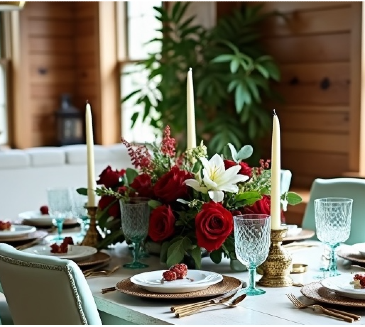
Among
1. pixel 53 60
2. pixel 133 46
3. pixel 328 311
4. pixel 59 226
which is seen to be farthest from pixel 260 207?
pixel 53 60

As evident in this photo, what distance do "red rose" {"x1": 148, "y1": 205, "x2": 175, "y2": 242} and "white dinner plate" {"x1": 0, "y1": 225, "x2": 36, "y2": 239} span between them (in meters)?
0.68

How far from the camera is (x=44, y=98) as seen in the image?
7.28 meters

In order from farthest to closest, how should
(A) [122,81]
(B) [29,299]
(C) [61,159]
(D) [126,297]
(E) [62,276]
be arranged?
(A) [122,81], (C) [61,159], (D) [126,297], (B) [29,299], (E) [62,276]

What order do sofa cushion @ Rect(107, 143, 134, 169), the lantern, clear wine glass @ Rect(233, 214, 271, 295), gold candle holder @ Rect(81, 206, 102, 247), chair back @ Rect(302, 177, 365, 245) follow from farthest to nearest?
the lantern
sofa cushion @ Rect(107, 143, 134, 169)
chair back @ Rect(302, 177, 365, 245)
gold candle holder @ Rect(81, 206, 102, 247)
clear wine glass @ Rect(233, 214, 271, 295)

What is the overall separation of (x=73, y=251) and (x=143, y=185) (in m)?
0.29

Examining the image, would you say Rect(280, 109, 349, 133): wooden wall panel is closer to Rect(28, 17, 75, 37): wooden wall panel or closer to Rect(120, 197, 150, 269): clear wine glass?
Rect(120, 197, 150, 269): clear wine glass

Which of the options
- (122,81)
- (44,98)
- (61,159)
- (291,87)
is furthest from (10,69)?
(291,87)

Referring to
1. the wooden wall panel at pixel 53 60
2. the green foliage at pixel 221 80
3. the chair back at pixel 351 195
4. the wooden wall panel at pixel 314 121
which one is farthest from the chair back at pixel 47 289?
the wooden wall panel at pixel 53 60

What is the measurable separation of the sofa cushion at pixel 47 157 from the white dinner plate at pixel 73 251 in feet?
7.45

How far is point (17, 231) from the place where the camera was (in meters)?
2.78

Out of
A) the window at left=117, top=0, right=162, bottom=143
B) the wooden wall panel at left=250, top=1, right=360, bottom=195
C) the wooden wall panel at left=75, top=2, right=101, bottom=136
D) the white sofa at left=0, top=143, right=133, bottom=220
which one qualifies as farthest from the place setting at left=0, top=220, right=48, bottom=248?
the wooden wall panel at left=75, top=2, right=101, bottom=136

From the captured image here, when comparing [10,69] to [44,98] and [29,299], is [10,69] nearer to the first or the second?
[44,98]

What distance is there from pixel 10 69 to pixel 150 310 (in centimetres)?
566

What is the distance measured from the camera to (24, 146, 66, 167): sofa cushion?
4711 millimetres
